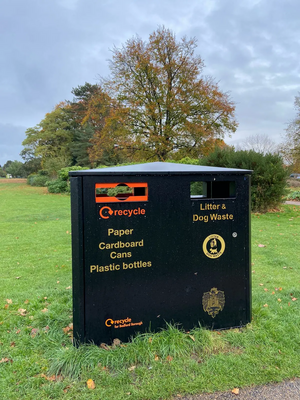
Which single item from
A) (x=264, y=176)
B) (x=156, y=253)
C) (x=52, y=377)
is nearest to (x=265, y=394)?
(x=156, y=253)

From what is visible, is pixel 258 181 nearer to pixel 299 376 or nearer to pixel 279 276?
pixel 279 276

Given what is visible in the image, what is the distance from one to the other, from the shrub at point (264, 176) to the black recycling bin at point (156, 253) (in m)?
8.37

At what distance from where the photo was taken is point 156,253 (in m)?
2.54

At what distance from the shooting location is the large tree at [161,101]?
18844 mm

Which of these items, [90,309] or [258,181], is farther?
[258,181]

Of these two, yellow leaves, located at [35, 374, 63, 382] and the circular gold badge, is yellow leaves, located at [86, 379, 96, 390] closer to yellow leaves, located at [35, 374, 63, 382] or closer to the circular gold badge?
yellow leaves, located at [35, 374, 63, 382]

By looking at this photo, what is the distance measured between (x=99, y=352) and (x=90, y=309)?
344mm

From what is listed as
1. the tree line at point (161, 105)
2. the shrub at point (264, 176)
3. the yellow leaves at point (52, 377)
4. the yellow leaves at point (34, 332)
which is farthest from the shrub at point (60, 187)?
the yellow leaves at point (52, 377)

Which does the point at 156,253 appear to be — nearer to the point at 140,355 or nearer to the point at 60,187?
the point at 140,355

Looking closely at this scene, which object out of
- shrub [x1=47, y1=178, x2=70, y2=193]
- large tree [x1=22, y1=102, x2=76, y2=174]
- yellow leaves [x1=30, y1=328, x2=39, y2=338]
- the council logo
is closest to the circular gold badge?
the council logo

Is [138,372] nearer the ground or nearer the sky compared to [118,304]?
nearer the ground

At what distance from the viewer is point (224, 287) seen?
2748 millimetres

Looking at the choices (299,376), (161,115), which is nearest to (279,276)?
(299,376)

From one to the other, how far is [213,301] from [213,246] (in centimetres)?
52
